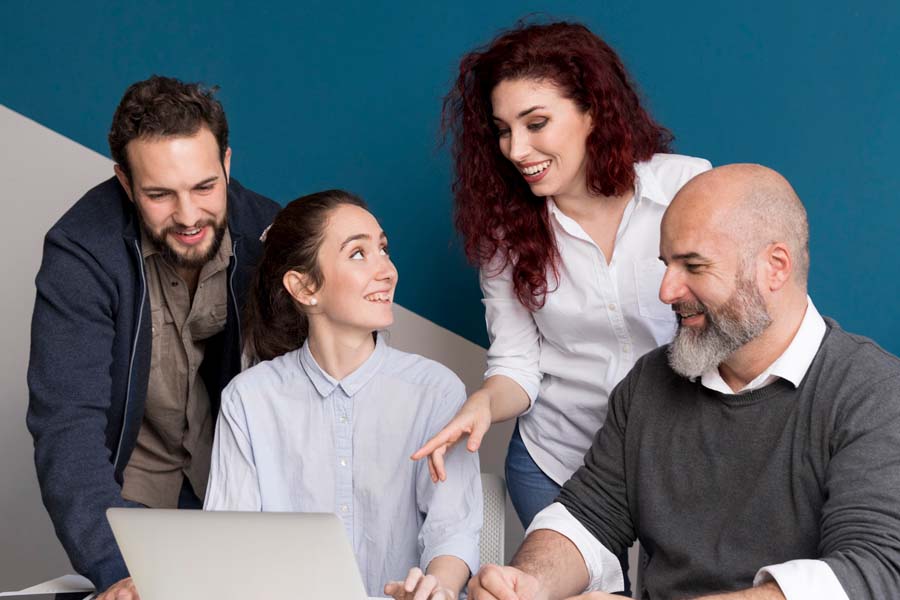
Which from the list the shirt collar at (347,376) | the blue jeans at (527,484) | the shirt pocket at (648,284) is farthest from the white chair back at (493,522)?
the shirt pocket at (648,284)

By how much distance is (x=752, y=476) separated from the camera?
171cm

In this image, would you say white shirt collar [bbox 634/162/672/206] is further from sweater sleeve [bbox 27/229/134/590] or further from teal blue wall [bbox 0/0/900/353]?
sweater sleeve [bbox 27/229/134/590]

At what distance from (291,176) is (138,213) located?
2.83 feet

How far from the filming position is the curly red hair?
2178 millimetres

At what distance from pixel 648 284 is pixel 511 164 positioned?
383mm

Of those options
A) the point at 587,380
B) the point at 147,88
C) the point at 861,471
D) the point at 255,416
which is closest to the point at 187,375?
the point at 255,416

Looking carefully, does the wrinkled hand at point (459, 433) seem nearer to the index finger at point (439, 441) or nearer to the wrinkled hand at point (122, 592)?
the index finger at point (439, 441)

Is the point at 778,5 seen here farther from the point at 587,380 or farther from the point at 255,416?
the point at 255,416

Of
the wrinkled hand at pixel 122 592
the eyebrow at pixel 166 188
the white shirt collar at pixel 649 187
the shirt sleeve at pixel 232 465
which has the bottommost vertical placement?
the wrinkled hand at pixel 122 592

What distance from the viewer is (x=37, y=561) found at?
11.1ft

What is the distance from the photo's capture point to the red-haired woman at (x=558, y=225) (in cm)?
218

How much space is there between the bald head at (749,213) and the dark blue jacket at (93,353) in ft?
3.36

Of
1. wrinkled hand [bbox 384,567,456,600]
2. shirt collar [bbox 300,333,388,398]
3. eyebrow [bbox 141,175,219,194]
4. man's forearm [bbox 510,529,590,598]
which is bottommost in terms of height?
wrinkled hand [bbox 384,567,456,600]

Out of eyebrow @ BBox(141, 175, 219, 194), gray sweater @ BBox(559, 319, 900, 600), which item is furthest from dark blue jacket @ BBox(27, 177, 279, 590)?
gray sweater @ BBox(559, 319, 900, 600)
